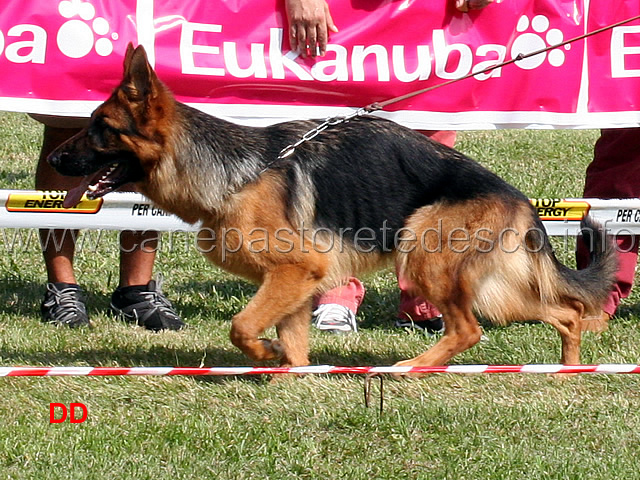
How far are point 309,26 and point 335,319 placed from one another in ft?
5.65

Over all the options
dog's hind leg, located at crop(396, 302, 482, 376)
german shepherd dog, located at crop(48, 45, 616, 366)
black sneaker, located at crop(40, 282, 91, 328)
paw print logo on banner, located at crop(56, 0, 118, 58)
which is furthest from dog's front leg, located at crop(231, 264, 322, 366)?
paw print logo on banner, located at crop(56, 0, 118, 58)

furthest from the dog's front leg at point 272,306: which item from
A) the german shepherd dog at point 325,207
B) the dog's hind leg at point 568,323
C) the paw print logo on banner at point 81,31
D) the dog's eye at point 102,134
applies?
the paw print logo on banner at point 81,31

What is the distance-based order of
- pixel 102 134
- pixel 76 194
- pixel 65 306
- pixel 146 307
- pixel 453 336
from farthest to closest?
pixel 146 307, pixel 65 306, pixel 453 336, pixel 76 194, pixel 102 134

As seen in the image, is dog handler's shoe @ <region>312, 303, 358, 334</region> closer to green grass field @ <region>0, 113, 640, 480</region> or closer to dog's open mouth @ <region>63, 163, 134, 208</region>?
green grass field @ <region>0, 113, 640, 480</region>

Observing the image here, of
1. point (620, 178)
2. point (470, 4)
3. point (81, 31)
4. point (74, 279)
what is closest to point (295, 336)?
point (74, 279)

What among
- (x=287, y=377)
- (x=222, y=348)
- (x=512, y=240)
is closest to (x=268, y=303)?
(x=287, y=377)

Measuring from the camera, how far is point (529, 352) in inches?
196

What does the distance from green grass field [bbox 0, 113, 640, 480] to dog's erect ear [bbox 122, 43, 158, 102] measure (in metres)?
1.36

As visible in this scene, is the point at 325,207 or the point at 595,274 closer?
the point at 325,207

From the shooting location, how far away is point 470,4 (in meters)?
5.48

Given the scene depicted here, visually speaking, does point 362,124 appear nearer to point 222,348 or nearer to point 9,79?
point 222,348

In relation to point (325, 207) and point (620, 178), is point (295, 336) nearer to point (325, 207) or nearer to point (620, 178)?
point (325, 207)

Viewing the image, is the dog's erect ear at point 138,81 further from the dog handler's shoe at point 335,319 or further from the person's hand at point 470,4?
the person's hand at point 470,4

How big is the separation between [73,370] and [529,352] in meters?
2.55
